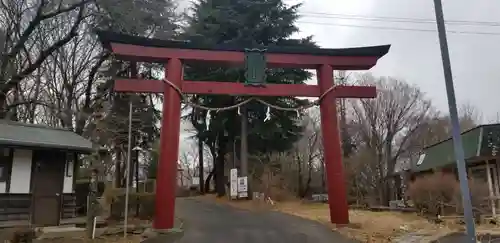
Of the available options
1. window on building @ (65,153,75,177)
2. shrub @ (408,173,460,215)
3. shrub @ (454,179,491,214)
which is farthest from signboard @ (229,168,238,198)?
shrub @ (454,179,491,214)

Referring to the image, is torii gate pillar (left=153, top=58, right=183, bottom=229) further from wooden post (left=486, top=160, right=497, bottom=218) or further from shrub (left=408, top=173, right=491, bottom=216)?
wooden post (left=486, top=160, right=497, bottom=218)

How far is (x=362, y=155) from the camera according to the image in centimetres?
3825

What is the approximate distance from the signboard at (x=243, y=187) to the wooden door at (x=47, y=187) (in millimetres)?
12988

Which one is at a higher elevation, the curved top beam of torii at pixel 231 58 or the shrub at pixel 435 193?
the curved top beam of torii at pixel 231 58

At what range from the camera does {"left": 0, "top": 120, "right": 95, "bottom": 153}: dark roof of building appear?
49.3 feet

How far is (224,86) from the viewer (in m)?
14.8

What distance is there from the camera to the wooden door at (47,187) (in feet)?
52.0

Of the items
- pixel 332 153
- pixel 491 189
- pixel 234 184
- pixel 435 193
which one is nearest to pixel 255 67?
pixel 332 153

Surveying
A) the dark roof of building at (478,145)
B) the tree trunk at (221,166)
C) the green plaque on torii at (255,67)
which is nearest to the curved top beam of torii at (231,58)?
the green plaque on torii at (255,67)

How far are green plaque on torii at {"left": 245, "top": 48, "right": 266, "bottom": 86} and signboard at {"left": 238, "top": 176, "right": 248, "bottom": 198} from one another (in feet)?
44.9

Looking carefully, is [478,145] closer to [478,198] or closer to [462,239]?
[478,198]

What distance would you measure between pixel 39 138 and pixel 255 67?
875cm

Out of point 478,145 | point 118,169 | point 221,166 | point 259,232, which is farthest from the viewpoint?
point 221,166

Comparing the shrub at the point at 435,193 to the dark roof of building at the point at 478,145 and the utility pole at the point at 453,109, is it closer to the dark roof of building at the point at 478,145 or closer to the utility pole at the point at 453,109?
the dark roof of building at the point at 478,145
